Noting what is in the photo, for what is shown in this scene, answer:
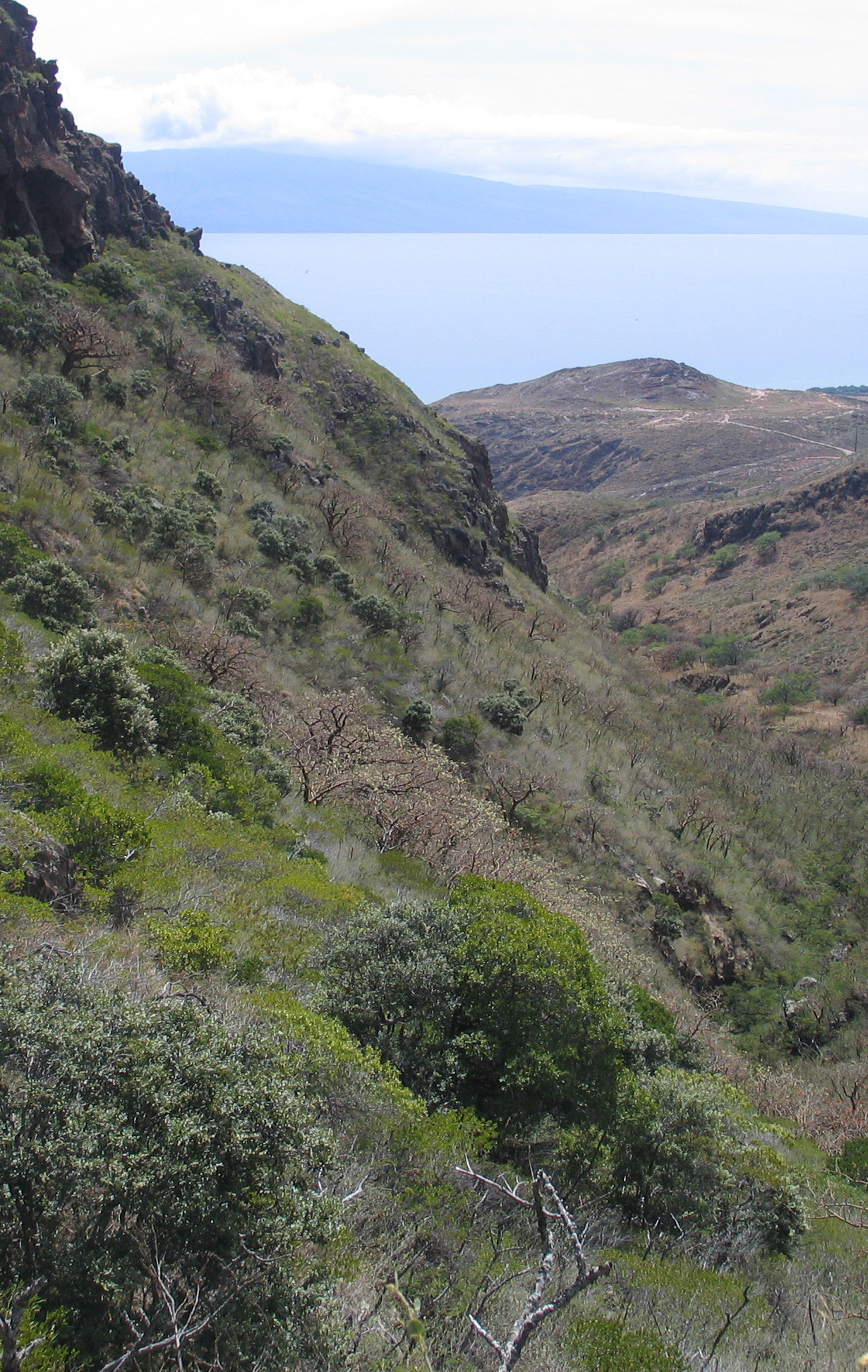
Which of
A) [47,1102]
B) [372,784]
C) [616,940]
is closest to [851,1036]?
[616,940]

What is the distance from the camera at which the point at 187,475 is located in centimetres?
2703

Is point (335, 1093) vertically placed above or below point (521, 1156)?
above

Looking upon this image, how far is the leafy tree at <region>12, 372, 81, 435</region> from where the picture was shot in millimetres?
22078

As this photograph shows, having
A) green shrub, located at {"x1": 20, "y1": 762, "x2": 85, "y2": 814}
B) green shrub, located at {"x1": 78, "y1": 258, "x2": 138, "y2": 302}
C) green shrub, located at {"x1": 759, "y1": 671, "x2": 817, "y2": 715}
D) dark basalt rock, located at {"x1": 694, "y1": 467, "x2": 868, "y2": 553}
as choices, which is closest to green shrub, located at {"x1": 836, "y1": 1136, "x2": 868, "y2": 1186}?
green shrub, located at {"x1": 20, "y1": 762, "x2": 85, "y2": 814}

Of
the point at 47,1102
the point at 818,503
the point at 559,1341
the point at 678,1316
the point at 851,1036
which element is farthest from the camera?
the point at 818,503

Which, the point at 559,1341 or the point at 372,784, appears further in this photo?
the point at 372,784

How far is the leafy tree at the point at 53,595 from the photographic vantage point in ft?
48.8

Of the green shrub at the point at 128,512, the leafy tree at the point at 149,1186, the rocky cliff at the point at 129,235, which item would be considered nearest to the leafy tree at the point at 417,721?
the green shrub at the point at 128,512

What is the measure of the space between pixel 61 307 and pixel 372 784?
22399mm

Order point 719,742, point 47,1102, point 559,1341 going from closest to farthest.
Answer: point 47,1102 < point 559,1341 < point 719,742

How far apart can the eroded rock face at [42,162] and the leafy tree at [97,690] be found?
25.9m

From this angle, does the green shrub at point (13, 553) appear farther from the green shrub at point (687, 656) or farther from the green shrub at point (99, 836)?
the green shrub at point (687, 656)

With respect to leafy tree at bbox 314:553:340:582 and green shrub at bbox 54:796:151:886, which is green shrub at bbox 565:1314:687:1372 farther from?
leafy tree at bbox 314:553:340:582

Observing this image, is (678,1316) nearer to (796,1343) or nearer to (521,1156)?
(796,1343)
